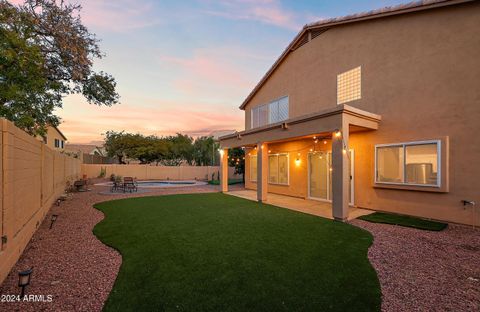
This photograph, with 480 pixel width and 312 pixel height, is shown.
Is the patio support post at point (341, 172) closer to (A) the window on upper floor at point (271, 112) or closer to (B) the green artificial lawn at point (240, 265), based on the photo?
(B) the green artificial lawn at point (240, 265)

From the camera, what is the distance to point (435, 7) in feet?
23.1

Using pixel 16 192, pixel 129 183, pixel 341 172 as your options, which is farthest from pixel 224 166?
pixel 16 192

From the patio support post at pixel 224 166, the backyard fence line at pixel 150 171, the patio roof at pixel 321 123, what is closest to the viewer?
the patio roof at pixel 321 123

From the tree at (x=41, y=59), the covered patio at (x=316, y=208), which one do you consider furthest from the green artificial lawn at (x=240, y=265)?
the tree at (x=41, y=59)

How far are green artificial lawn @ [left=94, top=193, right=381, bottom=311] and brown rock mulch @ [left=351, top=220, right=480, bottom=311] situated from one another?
0.85 feet

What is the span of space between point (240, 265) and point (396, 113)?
292 inches

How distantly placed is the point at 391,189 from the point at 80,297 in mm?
8975

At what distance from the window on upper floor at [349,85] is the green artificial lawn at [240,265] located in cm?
534

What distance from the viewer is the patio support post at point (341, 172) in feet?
22.9

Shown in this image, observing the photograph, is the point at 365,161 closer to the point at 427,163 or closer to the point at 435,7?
the point at 427,163

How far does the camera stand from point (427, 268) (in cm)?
402

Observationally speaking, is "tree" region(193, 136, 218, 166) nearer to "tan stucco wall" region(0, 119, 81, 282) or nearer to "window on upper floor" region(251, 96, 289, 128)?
"window on upper floor" region(251, 96, 289, 128)

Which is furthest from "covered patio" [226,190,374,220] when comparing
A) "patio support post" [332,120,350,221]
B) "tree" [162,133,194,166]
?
"tree" [162,133,194,166]

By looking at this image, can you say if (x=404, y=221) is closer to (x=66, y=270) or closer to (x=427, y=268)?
(x=427, y=268)
